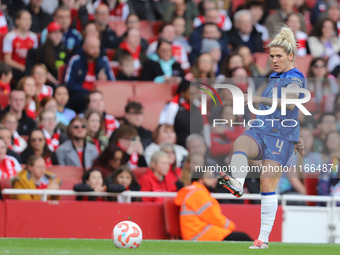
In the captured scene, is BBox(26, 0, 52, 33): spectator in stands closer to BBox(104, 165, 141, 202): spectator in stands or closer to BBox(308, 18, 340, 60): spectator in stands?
BBox(104, 165, 141, 202): spectator in stands

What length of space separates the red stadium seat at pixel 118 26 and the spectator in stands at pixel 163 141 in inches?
163

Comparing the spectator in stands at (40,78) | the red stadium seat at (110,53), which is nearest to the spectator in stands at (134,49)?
the red stadium seat at (110,53)

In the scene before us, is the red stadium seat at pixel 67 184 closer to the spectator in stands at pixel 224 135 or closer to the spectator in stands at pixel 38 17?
the spectator in stands at pixel 224 135

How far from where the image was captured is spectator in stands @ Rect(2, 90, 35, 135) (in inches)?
396

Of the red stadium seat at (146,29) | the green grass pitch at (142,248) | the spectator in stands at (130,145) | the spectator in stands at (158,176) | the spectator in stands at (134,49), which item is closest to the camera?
the green grass pitch at (142,248)

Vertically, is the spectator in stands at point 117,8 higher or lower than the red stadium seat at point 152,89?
higher

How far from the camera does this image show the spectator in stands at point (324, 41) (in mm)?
13180

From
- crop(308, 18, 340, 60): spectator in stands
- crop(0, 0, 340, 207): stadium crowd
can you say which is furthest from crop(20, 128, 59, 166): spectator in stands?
crop(308, 18, 340, 60): spectator in stands

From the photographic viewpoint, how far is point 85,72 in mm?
11469

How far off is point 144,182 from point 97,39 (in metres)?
3.41

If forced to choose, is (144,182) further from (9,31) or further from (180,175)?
(9,31)

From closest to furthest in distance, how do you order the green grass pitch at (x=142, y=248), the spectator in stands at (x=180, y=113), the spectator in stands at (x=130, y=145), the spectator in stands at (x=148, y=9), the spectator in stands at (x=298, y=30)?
1. the green grass pitch at (x=142, y=248)
2. the spectator in stands at (x=130, y=145)
3. the spectator in stands at (x=180, y=113)
4. the spectator in stands at (x=298, y=30)
5. the spectator in stands at (x=148, y=9)

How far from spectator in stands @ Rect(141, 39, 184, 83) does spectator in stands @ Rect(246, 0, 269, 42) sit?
2399 millimetres

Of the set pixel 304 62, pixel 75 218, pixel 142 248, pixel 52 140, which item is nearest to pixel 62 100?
pixel 52 140
